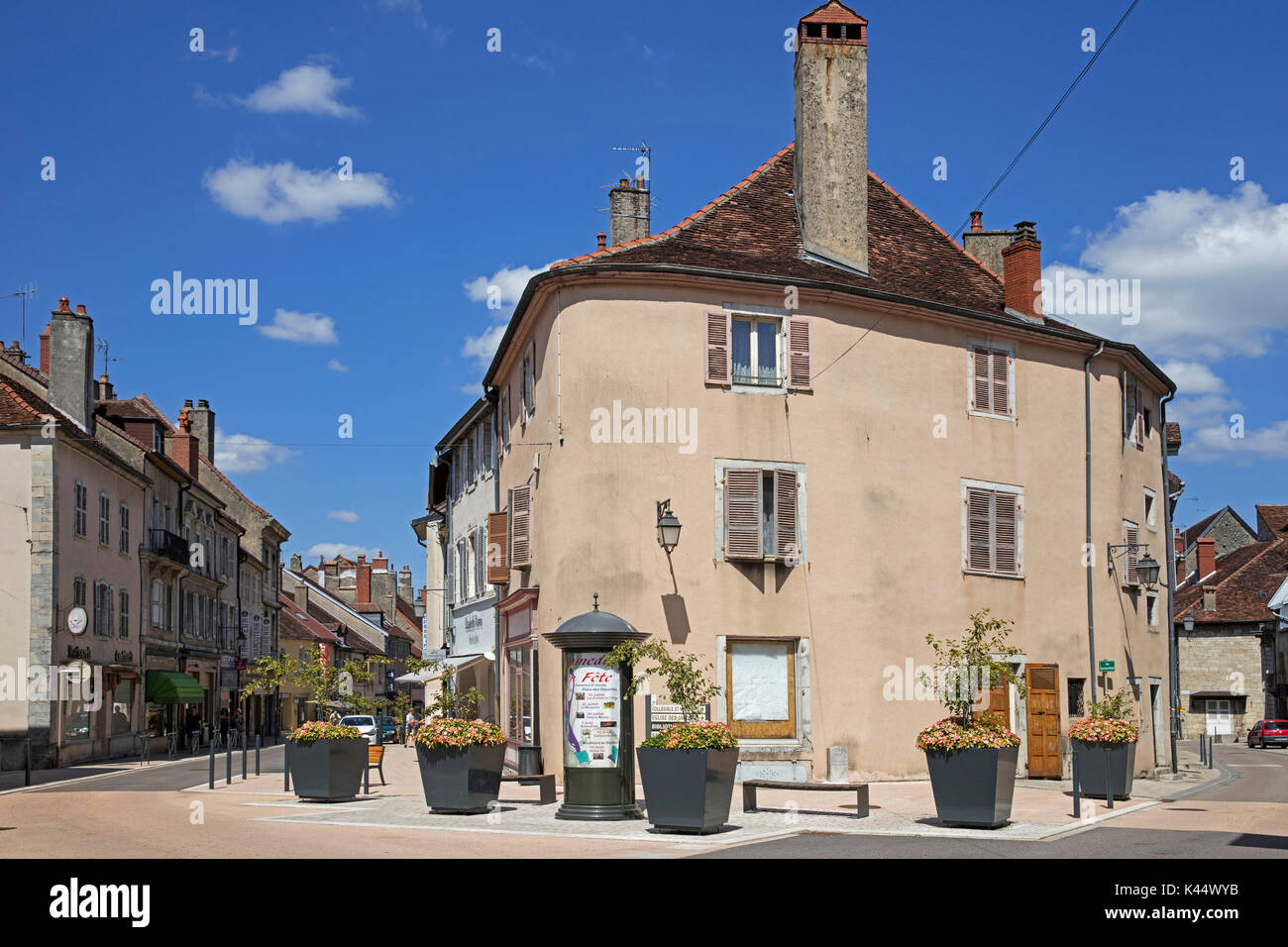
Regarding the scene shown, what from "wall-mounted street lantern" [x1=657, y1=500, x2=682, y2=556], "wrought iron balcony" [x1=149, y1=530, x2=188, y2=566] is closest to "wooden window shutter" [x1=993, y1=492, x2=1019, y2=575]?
"wall-mounted street lantern" [x1=657, y1=500, x2=682, y2=556]

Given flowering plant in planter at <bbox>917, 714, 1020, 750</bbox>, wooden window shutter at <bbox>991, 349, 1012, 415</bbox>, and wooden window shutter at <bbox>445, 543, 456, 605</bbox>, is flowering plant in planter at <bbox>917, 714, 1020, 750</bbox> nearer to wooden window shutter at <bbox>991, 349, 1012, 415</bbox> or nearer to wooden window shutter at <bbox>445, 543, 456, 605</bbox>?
wooden window shutter at <bbox>991, 349, 1012, 415</bbox>

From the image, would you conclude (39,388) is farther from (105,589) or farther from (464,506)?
(464,506)

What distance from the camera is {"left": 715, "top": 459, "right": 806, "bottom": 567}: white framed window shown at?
2127cm

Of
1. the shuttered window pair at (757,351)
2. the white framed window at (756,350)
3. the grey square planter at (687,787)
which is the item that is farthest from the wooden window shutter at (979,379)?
the grey square planter at (687,787)

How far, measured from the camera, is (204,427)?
57438mm

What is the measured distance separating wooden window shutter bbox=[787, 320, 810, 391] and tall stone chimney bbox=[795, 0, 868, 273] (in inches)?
95.9

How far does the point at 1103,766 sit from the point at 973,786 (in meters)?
4.58

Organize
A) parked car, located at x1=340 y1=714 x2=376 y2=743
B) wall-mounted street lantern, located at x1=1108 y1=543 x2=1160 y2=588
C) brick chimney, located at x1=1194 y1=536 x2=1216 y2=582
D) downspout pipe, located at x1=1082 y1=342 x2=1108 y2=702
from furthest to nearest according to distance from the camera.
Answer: brick chimney, located at x1=1194 y1=536 x2=1216 y2=582 → parked car, located at x1=340 y1=714 x2=376 y2=743 → downspout pipe, located at x1=1082 y1=342 x2=1108 y2=702 → wall-mounted street lantern, located at x1=1108 y1=543 x2=1160 y2=588

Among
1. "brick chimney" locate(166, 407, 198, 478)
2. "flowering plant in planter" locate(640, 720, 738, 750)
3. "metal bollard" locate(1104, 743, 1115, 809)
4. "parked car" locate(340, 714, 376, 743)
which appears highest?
"brick chimney" locate(166, 407, 198, 478)

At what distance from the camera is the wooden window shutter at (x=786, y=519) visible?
70.6ft

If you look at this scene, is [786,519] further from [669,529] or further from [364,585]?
[364,585]

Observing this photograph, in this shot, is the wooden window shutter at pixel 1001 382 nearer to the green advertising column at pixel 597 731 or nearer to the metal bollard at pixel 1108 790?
the metal bollard at pixel 1108 790
